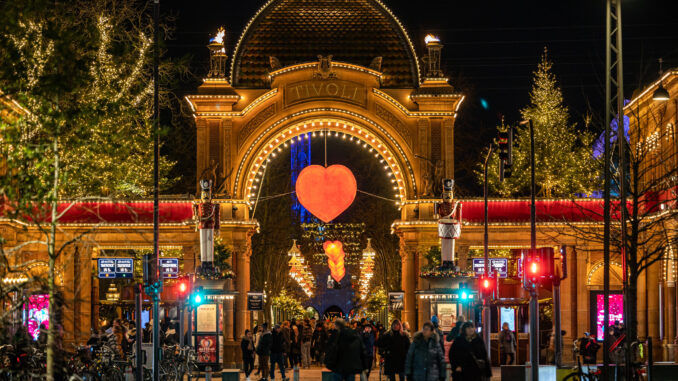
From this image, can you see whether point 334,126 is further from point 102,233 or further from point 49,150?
point 49,150

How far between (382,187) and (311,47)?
18385 mm

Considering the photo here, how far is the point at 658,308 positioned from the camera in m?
44.8

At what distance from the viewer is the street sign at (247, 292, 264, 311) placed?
44531mm

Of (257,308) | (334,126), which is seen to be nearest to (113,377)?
(257,308)

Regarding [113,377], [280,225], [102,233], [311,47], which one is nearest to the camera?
[113,377]

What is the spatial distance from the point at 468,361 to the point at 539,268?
41.7ft

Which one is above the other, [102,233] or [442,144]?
[442,144]

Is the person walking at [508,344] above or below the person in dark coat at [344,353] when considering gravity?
below

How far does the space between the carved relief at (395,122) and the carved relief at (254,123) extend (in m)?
4.77

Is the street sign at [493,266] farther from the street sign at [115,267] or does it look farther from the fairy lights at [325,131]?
the street sign at [115,267]

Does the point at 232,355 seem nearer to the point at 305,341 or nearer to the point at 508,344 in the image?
the point at 305,341

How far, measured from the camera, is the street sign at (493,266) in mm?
48156

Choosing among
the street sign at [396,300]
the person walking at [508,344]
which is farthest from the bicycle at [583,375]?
the street sign at [396,300]

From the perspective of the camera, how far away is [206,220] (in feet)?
146
